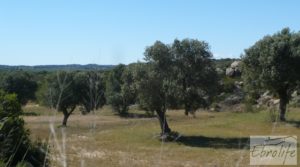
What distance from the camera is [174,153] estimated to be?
26.8m

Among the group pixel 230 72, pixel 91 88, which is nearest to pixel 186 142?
pixel 91 88

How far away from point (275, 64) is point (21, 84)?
145 feet

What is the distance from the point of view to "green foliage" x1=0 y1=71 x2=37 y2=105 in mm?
70613

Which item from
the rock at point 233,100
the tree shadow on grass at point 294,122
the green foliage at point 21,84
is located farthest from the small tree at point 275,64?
the green foliage at point 21,84

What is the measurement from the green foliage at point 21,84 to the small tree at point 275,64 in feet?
129

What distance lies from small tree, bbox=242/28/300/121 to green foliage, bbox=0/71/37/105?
39312 mm

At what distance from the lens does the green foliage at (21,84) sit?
232 ft

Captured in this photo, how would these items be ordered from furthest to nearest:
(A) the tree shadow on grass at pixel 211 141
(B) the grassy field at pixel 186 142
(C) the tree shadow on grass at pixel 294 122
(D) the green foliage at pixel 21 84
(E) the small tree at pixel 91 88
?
1. (D) the green foliage at pixel 21 84
2. (C) the tree shadow on grass at pixel 294 122
3. (A) the tree shadow on grass at pixel 211 141
4. (B) the grassy field at pixel 186 142
5. (E) the small tree at pixel 91 88

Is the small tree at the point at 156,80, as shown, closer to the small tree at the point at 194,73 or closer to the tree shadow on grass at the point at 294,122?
the small tree at the point at 194,73

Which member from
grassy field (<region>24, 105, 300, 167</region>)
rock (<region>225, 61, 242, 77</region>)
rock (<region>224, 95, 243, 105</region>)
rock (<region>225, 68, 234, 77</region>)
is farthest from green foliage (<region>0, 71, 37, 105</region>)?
rock (<region>225, 61, 242, 77</region>)

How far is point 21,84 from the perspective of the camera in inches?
2832

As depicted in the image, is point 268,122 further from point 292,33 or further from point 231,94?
point 231,94

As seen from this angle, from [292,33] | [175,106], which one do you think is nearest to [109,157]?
[175,106]

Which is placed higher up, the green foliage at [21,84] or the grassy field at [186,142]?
the green foliage at [21,84]
